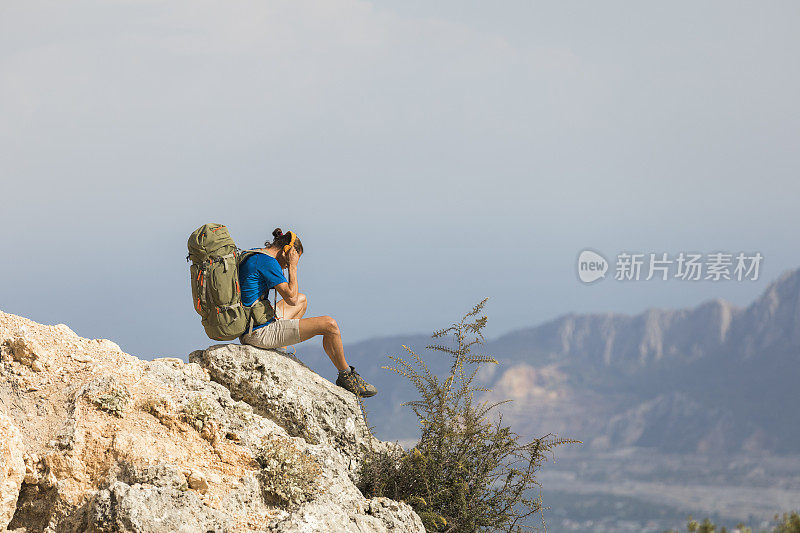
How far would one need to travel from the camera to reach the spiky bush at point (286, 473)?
6965 millimetres

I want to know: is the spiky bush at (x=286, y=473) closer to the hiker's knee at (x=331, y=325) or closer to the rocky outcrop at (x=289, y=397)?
the rocky outcrop at (x=289, y=397)

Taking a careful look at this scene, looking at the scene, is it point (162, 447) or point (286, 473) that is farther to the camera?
point (286, 473)

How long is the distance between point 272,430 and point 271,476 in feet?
2.66

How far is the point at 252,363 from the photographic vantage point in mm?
8672

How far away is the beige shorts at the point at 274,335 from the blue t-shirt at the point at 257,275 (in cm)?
10

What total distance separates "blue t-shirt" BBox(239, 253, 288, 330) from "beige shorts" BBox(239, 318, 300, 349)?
102 mm

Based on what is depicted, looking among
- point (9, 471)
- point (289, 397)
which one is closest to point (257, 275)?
point (289, 397)

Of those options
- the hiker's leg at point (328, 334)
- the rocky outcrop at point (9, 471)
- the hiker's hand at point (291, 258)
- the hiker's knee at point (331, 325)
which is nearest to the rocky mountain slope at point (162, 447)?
the rocky outcrop at point (9, 471)

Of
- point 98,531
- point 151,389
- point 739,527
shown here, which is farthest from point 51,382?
point 739,527

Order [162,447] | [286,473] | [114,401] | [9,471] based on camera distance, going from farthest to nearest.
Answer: [114,401] < [286,473] < [162,447] < [9,471]

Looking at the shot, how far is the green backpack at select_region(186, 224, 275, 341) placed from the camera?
8.74 m

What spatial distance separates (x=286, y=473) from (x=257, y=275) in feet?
8.77

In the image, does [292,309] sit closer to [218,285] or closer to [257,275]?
[257,275]

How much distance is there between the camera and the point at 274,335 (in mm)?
8945
